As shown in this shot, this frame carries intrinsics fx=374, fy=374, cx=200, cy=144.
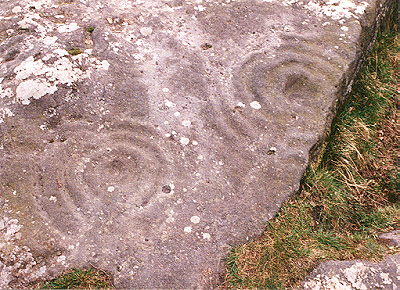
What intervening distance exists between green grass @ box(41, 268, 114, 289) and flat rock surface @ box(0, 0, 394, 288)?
64 mm

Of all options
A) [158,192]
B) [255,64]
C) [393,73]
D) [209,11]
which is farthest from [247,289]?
[393,73]

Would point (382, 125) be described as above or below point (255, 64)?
below

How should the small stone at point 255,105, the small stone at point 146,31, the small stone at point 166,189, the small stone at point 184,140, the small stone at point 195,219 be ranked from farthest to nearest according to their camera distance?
1. the small stone at point 146,31
2. the small stone at point 255,105
3. the small stone at point 184,140
4. the small stone at point 166,189
5. the small stone at point 195,219

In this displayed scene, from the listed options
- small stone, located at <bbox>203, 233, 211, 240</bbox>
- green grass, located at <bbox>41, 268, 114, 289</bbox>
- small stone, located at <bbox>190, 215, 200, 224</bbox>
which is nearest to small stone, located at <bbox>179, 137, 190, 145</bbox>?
small stone, located at <bbox>190, 215, 200, 224</bbox>

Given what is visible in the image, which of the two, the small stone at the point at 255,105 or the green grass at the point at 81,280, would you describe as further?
the small stone at the point at 255,105

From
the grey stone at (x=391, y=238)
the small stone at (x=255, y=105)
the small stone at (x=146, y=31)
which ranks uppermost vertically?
the small stone at (x=146, y=31)

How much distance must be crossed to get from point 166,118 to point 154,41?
2.81ft

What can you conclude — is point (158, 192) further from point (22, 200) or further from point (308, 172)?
A: point (308, 172)

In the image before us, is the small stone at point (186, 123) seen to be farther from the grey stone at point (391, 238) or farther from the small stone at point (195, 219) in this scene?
the grey stone at point (391, 238)

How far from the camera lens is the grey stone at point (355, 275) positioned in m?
2.46

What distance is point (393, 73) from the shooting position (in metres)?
4.24

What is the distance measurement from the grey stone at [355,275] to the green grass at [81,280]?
4.32 ft

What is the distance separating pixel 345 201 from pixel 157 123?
1726mm

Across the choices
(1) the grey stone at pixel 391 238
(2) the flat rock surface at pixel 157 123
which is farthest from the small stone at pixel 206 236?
(1) the grey stone at pixel 391 238
